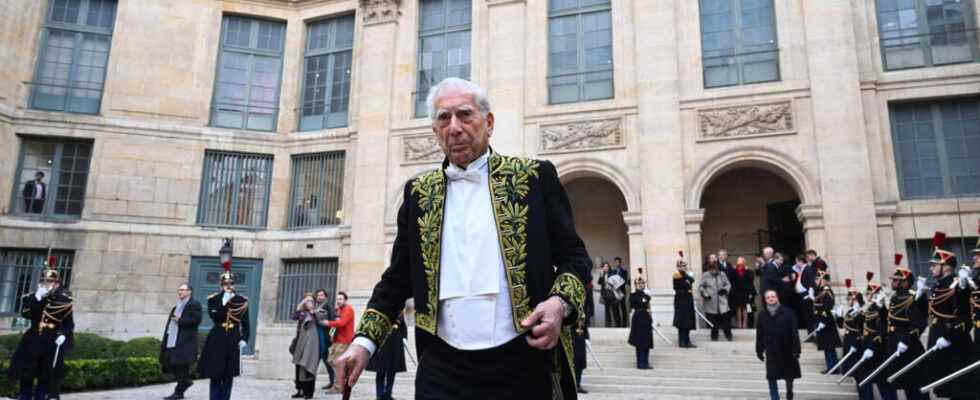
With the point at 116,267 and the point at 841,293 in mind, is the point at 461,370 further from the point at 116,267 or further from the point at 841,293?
the point at 116,267

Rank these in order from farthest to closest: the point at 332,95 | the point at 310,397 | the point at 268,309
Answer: the point at 332,95 → the point at 268,309 → the point at 310,397

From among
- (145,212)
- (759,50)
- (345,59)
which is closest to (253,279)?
(145,212)

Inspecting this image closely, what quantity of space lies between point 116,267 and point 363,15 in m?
10.8

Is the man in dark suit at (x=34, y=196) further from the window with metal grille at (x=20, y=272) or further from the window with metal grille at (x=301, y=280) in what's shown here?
the window with metal grille at (x=301, y=280)

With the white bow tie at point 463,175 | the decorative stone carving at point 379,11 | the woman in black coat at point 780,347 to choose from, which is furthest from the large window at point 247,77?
the white bow tie at point 463,175

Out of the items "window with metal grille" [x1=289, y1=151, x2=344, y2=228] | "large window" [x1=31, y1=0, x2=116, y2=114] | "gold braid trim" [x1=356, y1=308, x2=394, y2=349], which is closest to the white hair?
"gold braid trim" [x1=356, y1=308, x2=394, y2=349]

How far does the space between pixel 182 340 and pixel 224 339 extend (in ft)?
5.11

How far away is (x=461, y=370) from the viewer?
2.39 meters

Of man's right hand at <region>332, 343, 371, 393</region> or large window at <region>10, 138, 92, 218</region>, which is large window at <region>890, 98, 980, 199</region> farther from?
large window at <region>10, 138, 92, 218</region>

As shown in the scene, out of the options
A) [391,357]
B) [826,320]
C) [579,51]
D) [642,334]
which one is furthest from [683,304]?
[579,51]

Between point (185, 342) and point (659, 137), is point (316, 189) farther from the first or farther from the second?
point (659, 137)

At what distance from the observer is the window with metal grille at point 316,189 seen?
2045 centimetres

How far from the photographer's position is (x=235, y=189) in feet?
67.7

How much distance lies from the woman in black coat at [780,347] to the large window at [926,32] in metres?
10.1
